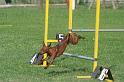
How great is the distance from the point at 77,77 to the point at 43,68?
1197 millimetres

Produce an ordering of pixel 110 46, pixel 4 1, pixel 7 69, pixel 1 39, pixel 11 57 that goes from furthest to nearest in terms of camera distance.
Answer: pixel 4 1, pixel 1 39, pixel 110 46, pixel 11 57, pixel 7 69

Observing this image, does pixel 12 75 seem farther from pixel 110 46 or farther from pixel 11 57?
pixel 110 46

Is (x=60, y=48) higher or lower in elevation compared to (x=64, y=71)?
higher

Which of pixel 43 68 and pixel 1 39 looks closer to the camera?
pixel 43 68

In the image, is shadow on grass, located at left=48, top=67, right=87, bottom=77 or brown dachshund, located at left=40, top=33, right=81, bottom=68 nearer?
brown dachshund, located at left=40, top=33, right=81, bottom=68

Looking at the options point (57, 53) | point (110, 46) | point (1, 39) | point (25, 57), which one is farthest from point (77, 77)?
point (1, 39)

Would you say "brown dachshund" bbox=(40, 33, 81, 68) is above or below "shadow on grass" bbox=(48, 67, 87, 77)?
above

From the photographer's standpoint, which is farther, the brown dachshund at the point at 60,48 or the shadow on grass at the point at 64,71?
the shadow on grass at the point at 64,71

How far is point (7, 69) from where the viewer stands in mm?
9211

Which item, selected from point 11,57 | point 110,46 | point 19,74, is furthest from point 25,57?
point 110,46

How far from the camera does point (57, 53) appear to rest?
8531mm

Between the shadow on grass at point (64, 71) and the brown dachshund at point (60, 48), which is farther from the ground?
the brown dachshund at point (60, 48)

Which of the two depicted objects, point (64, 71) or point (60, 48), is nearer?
point (60, 48)

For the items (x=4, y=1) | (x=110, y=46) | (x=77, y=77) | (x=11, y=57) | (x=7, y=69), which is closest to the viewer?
(x=77, y=77)
